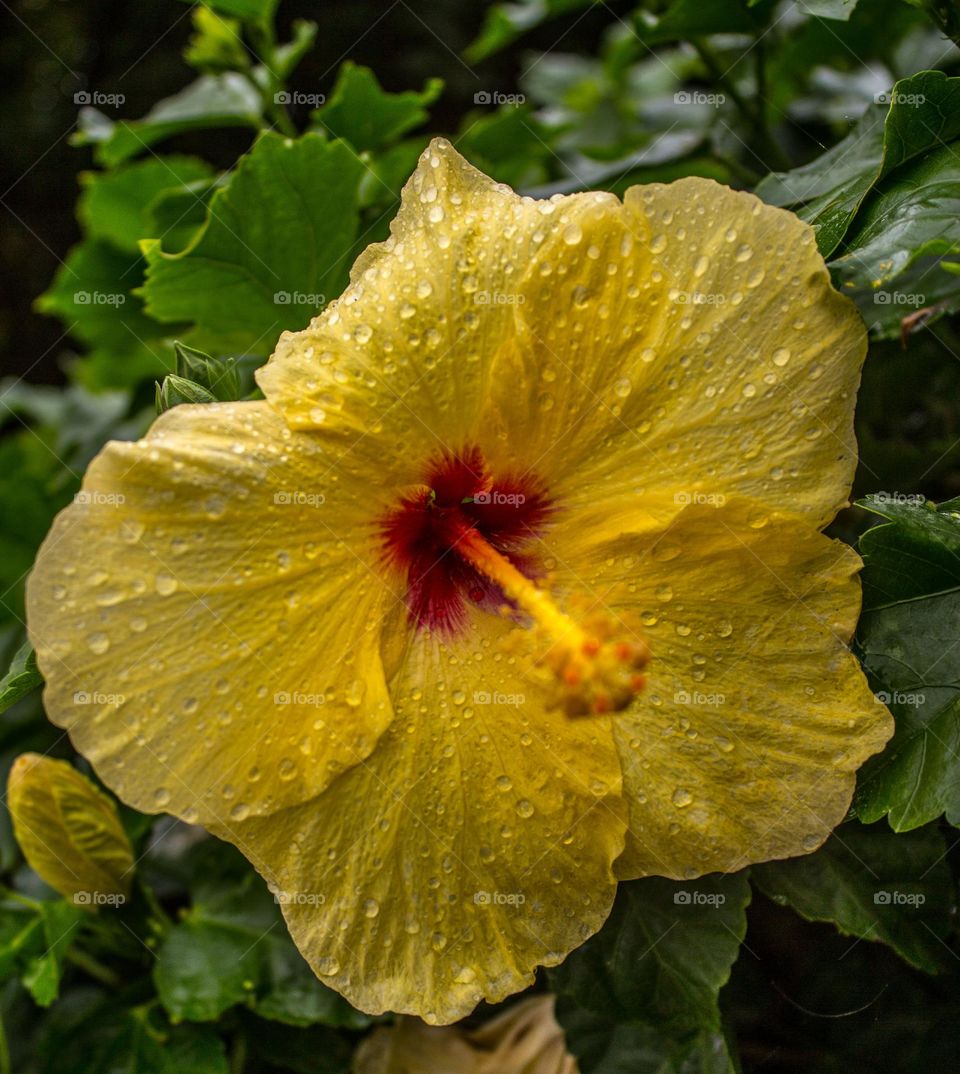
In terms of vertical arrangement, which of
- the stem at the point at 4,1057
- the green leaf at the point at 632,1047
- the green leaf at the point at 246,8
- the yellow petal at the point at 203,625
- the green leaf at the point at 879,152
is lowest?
the stem at the point at 4,1057

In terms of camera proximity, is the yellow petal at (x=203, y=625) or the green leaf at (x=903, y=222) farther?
the green leaf at (x=903, y=222)

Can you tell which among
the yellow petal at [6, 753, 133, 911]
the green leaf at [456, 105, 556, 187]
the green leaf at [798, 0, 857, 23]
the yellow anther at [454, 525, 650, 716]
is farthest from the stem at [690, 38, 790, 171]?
the yellow petal at [6, 753, 133, 911]

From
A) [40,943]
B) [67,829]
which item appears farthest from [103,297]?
[40,943]

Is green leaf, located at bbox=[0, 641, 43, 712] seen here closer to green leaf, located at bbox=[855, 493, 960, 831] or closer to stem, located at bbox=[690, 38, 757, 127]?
green leaf, located at bbox=[855, 493, 960, 831]

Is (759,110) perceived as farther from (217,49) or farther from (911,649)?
(911,649)

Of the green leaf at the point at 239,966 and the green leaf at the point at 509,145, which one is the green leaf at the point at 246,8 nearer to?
the green leaf at the point at 509,145

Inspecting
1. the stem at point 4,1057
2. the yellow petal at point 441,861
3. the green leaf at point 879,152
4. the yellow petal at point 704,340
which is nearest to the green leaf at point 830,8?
the green leaf at point 879,152

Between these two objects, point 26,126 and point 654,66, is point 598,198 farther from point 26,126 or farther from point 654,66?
point 26,126
